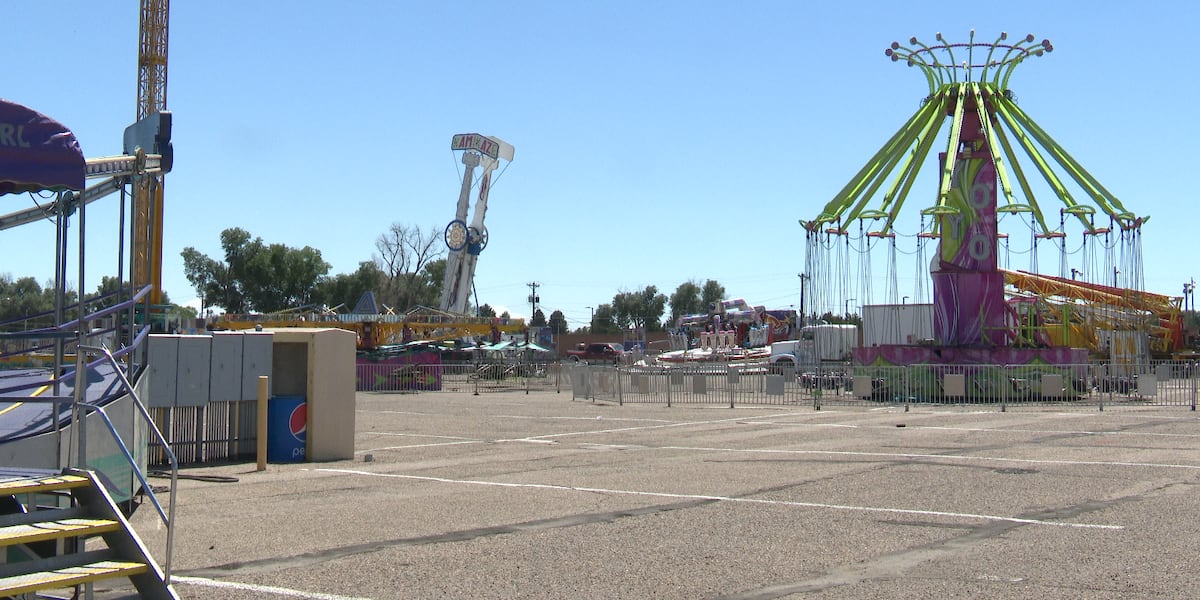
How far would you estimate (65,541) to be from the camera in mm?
7215

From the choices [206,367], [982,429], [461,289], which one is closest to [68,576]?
[206,367]

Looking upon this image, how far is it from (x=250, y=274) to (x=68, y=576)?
10358 cm

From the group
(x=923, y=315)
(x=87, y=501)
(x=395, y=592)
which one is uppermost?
(x=923, y=315)

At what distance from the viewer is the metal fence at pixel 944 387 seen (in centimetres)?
3134

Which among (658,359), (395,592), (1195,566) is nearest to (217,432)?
(395,592)

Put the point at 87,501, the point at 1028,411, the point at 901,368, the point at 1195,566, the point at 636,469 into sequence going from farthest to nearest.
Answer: the point at 901,368 < the point at 1028,411 < the point at 636,469 < the point at 1195,566 < the point at 87,501

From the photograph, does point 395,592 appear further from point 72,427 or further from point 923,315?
point 923,315

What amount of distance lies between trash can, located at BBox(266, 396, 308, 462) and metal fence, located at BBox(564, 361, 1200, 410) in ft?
53.2

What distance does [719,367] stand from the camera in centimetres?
3797

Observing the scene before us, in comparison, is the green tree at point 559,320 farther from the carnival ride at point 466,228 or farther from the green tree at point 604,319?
the carnival ride at point 466,228

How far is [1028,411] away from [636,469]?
15571 mm

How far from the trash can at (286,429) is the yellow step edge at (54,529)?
9.99m

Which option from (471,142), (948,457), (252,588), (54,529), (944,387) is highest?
(471,142)

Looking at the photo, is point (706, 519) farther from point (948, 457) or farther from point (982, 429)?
point (982, 429)
